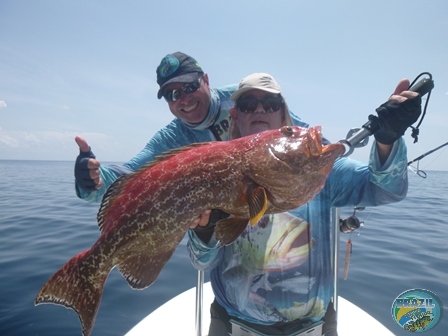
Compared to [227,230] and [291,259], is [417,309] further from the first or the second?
[227,230]

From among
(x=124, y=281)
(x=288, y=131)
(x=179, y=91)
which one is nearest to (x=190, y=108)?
(x=179, y=91)

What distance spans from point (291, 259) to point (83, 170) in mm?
2344

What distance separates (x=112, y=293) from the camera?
7.37 m

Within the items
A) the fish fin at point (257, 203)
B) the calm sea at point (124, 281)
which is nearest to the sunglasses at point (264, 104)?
the fish fin at point (257, 203)

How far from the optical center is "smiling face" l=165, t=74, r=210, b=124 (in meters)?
4.86

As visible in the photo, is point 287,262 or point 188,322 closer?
point 287,262

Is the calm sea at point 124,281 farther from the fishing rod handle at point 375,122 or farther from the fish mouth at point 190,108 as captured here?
the fishing rod handle at point 375,122

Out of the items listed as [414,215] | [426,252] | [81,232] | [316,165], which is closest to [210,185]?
[316,165]

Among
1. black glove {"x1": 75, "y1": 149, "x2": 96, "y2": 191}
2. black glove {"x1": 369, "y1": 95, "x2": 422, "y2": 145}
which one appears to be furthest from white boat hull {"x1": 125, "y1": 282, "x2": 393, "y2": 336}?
black glove {"x1": 369, "y1": 95, "x2": 422, "y2": 145}

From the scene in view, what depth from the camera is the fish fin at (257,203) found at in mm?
2246

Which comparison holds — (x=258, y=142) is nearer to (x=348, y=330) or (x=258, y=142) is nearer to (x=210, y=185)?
(x=210, y=185)

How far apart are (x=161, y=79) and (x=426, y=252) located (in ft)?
35.9

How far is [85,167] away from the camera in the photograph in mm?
3051

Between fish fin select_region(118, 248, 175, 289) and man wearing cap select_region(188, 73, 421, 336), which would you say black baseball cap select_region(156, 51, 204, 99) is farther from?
fish fin select_region(118, 248, 175, 289)
